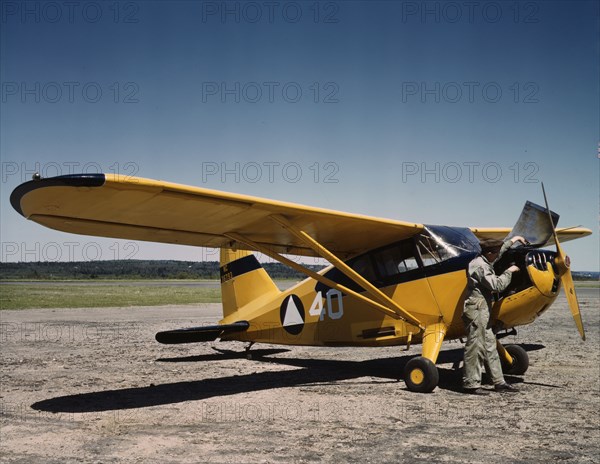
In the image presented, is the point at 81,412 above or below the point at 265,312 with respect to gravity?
below

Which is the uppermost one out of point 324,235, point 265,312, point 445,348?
point 324,235

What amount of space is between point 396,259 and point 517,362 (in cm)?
253

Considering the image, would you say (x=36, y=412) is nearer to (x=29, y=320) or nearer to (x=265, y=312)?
(x=265, y=312)

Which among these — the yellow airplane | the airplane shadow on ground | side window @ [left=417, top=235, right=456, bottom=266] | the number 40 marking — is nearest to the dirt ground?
the airplane shadow on ground

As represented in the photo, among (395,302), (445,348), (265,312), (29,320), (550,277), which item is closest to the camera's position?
(550,277)

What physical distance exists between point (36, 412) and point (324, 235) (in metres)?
4.78

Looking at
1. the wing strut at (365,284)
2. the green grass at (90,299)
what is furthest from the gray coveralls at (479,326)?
the green grass at (90,299)

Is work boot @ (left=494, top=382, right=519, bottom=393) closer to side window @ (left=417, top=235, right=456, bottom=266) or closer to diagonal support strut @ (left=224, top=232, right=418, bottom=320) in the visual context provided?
diagonal support strut @ (left=224, top=232, right=418, bottom=320)

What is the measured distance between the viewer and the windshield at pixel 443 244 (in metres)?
7.82

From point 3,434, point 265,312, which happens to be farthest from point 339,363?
point 3,434

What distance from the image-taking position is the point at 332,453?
4.52 metres

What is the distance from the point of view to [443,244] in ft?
26.0

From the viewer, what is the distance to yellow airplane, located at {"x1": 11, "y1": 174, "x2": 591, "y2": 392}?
636 centimetres

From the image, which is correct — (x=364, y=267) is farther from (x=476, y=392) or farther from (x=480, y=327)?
(x=476, y=392)
